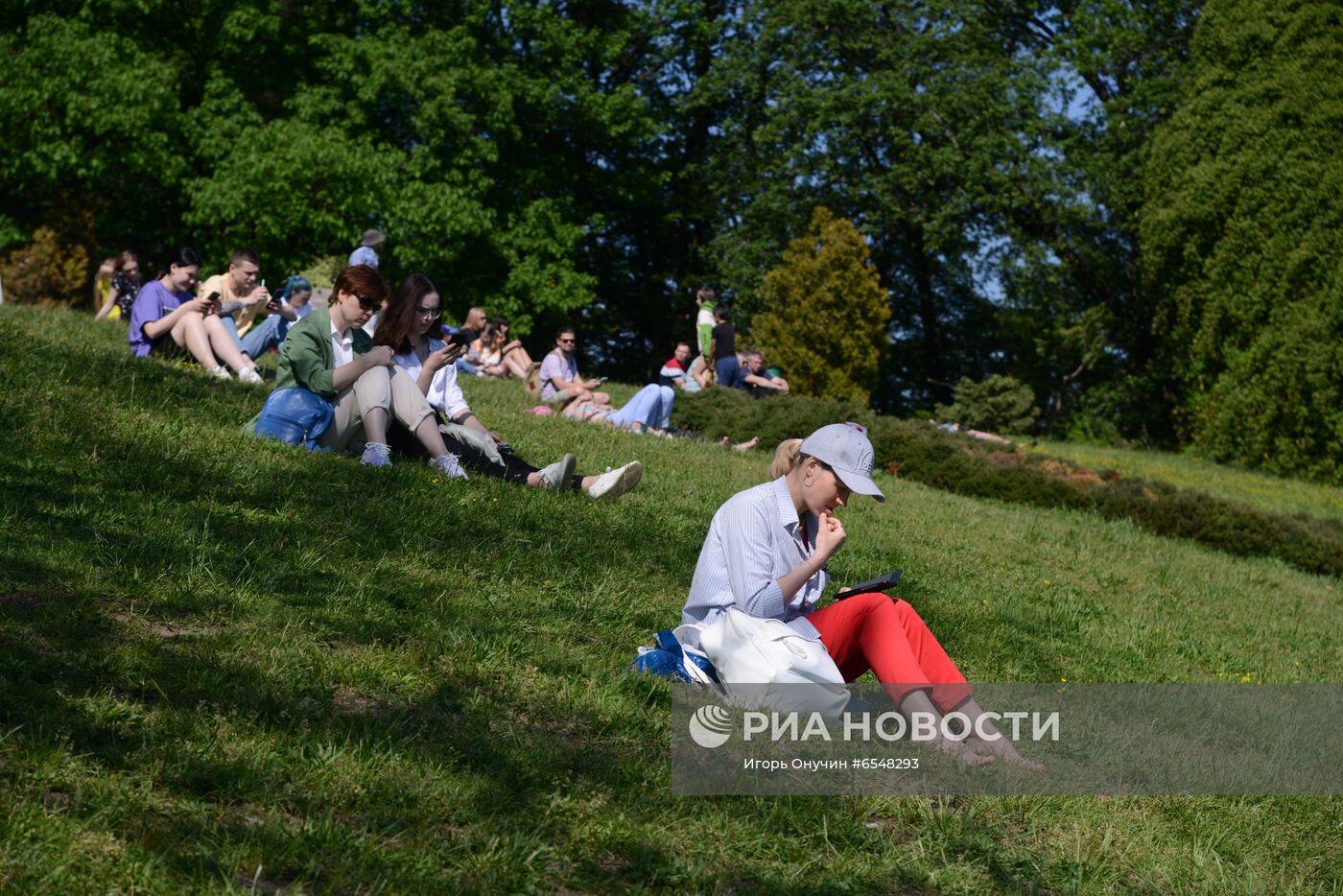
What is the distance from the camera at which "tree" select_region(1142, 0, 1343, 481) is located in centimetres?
2381

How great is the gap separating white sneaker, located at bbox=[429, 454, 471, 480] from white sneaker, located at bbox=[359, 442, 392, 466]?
0.31m

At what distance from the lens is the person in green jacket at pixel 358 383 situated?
9.00 m

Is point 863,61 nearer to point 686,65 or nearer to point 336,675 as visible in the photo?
point 686,65

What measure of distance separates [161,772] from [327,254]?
89.1 feet

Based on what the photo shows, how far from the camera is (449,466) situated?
897cm

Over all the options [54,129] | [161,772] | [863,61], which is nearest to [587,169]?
[863,61]

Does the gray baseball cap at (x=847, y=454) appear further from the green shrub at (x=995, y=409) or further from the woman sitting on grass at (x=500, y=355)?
the green shrub at (x=995, y=409)

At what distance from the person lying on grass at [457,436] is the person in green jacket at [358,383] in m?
0.20

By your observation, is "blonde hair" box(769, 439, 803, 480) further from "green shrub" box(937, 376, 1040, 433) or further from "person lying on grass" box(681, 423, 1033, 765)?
"green shrub" box(937, 376, 1040, 433)

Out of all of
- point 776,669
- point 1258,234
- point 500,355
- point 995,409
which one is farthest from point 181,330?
point 995,409

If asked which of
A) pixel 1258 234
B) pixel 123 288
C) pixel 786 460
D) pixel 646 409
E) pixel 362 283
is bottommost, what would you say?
pixel 646 409

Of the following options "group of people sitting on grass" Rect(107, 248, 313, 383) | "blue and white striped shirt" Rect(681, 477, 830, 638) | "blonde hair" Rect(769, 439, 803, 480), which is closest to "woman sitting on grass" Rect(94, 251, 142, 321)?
"group of people sitting on grass" Rect(107, 248, 313, 383)

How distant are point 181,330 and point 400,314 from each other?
3720 millimetres

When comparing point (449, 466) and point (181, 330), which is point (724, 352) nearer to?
point (181, 330)
